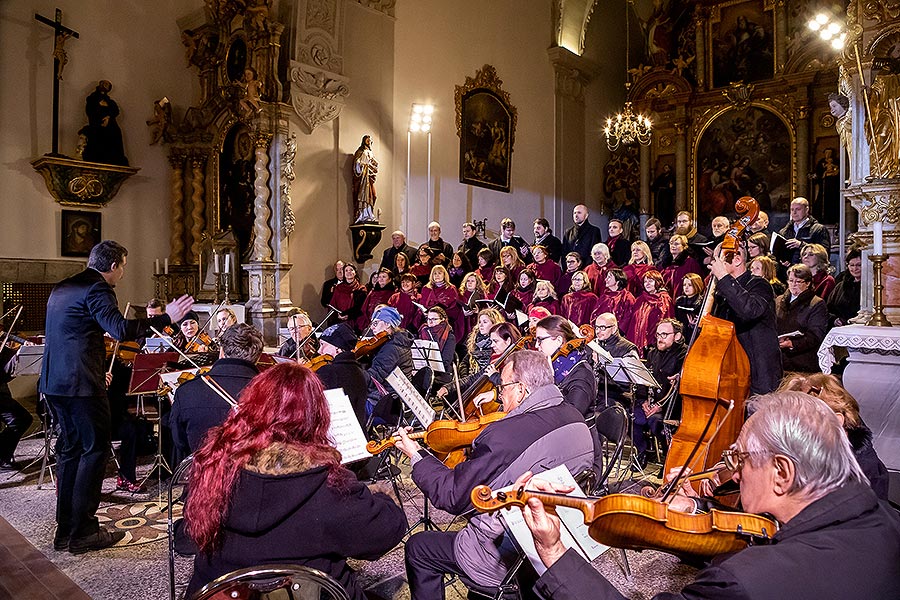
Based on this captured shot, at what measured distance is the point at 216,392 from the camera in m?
3.54

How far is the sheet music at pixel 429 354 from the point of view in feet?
19.6

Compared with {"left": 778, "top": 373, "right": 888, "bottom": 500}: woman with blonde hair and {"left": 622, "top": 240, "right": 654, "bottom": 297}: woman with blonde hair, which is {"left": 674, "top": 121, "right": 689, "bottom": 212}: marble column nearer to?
{"left": 622, "top": 240, "right": 654, "bottom": 297}: woman with blonde hair

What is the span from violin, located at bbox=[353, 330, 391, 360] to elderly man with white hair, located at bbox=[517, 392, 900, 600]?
458 cm

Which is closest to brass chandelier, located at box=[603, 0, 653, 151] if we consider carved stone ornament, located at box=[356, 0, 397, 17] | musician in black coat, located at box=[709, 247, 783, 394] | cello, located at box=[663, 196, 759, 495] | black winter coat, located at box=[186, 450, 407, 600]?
carved stone ornament, located at box=[356, 0, 397, 17]

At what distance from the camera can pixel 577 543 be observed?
84.4 inches

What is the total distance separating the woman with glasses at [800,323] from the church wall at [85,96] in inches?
397

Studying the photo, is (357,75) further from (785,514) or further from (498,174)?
(785,514)

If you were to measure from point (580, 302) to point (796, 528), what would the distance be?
7.04m

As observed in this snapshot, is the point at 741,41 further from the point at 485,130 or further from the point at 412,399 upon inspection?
the point at 412,399

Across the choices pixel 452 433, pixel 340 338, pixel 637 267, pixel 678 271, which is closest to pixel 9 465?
pixel 340 338

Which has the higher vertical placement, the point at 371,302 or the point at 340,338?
the point at 371,302

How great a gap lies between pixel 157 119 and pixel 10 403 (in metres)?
7.14

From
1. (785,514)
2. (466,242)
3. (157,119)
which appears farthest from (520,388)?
(157,119)

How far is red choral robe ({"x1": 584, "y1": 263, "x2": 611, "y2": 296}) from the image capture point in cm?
868
